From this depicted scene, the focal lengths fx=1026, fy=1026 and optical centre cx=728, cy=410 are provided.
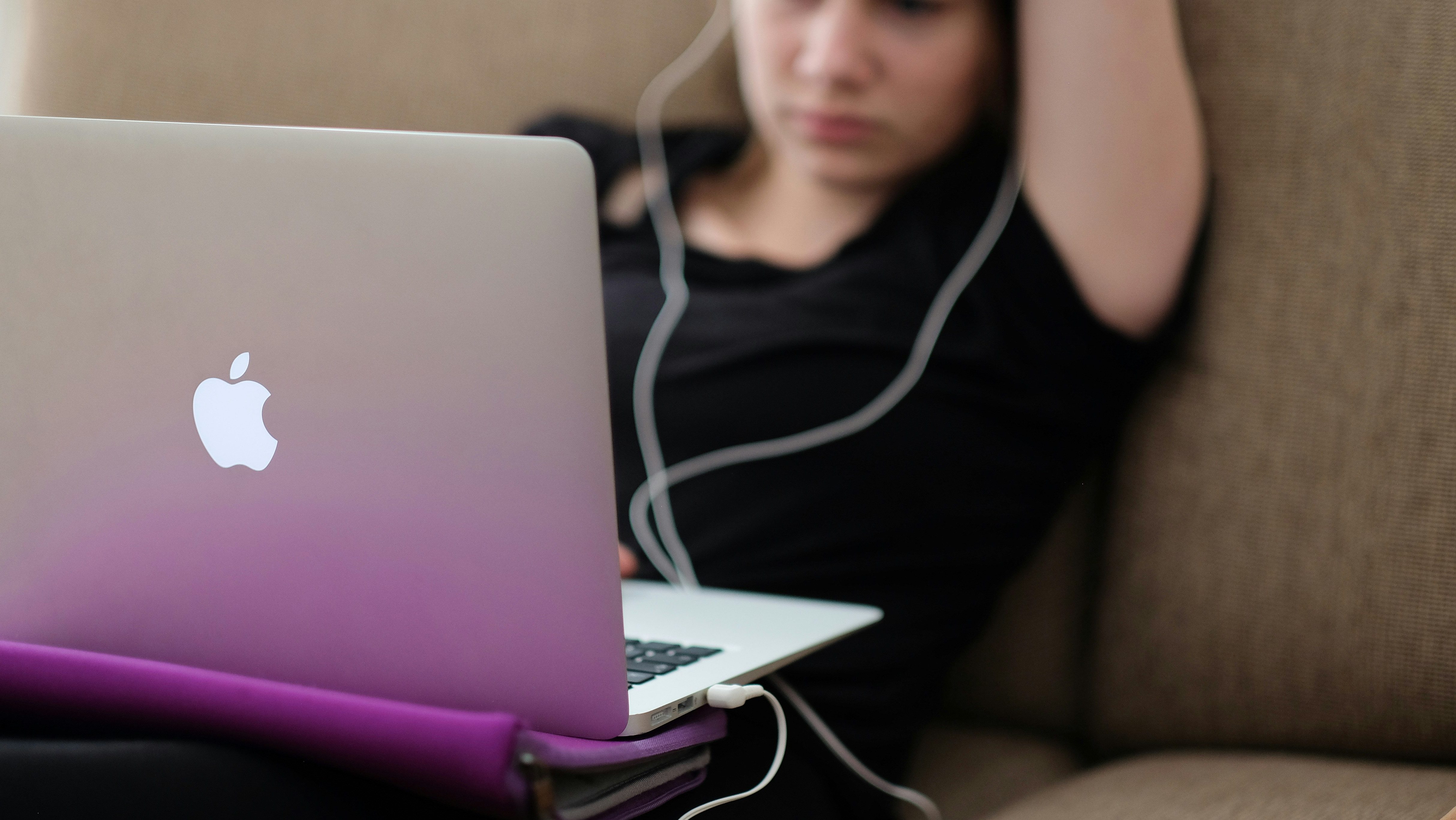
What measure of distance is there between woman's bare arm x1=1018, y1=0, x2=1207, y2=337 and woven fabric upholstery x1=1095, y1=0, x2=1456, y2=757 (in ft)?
0.14

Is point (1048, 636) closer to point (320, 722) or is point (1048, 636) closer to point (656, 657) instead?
point (656, 657)

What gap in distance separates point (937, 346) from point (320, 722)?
0.59 meters

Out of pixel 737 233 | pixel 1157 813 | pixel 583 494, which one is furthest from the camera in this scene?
pixel 737 233

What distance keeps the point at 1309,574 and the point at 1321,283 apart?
0.74 ft

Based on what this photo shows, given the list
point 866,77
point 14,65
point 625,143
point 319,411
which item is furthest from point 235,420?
point 14,65

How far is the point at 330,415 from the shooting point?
1.45 ft

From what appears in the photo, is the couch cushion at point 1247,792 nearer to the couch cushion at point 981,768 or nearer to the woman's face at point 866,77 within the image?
the couch cushion at point 981,768

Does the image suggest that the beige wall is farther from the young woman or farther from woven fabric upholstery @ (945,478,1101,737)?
woven fabric upholstery @ (945,478,1101,737)

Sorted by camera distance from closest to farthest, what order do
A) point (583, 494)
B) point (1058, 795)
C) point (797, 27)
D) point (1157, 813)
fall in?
point (583, 494), point (1157, 813), point (1058, 795), point (797, 27)

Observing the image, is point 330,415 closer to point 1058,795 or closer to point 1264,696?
point 1058,795

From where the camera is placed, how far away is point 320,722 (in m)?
0.42

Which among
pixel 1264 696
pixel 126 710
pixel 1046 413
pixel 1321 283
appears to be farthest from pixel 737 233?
pixel 126 710

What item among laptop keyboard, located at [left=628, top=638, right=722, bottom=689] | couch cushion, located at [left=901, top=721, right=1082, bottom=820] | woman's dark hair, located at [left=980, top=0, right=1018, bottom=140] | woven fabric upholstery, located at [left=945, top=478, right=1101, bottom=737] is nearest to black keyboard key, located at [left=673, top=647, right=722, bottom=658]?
laptop keyboard, located at [left=628, top=638, right=722, bottom=689]

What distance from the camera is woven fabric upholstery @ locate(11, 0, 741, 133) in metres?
1.16
